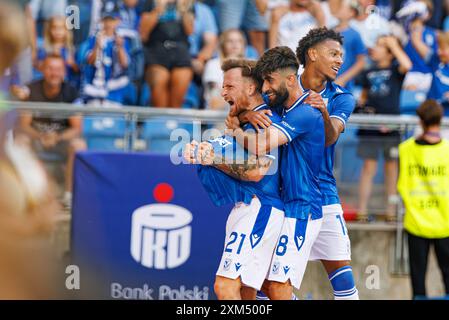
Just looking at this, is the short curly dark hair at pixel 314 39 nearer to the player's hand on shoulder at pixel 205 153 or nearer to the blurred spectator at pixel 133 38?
the player's hand on shoulder at pixel 205 153

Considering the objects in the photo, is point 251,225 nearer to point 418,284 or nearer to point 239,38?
point 418,284

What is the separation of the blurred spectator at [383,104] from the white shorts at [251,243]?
349 cm

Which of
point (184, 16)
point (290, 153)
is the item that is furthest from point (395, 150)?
point (290, 153)

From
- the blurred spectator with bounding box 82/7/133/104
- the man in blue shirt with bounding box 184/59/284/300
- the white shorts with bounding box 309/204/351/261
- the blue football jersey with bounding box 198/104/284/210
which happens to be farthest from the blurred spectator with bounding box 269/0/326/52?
the blue football jersey with bounding box 198/104/284/210

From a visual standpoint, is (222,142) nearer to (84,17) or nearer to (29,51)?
(29,51)

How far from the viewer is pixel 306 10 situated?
9.62m

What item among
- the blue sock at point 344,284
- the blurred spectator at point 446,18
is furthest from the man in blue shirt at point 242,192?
the blurred spectator at point 446,18

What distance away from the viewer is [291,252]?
5.57 m

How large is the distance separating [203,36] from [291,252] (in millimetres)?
4803

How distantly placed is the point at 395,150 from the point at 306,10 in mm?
1985

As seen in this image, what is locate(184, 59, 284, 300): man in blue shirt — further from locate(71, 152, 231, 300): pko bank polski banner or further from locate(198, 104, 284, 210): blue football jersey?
locate(71, 152, 231, 300): pko bank polski banner

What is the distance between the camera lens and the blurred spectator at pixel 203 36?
979 centimetres

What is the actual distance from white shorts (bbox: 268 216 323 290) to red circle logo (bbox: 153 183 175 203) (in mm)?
2629
